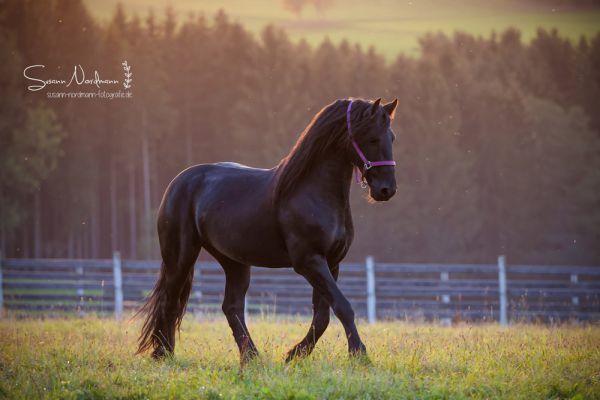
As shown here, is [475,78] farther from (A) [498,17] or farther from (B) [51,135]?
(B) [51,135]

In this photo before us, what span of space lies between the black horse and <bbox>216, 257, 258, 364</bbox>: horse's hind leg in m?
0.01

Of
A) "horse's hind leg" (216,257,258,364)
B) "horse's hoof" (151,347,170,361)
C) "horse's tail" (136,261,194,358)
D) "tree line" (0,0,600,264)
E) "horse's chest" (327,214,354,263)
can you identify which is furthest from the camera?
"tree line" (0,0,600,264)

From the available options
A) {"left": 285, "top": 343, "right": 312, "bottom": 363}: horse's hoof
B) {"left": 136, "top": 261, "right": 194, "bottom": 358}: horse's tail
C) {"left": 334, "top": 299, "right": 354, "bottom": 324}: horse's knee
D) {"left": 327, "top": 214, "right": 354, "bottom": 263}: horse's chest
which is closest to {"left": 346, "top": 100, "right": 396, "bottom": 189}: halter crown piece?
{"left": 327, "top": 214, "right": 354, "bottom": 263}: horse's chest

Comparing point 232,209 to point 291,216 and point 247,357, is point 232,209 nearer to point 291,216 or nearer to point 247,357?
point 291,216

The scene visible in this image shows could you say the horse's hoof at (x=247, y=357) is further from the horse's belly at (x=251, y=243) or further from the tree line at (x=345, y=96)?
the tree line at (x=345, y=96)

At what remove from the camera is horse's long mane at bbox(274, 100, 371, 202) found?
22.0 ft

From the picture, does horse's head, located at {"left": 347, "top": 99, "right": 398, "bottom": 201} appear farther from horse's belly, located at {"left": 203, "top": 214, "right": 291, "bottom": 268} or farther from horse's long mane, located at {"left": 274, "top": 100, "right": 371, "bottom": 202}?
horse's belly, located at {"left": 203, "top": 214, "right": 291, "bottom": 268}

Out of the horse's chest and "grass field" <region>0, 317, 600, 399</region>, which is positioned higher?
the horse's chest

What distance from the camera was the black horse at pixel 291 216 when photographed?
6477mm

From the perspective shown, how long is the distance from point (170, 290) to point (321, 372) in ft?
7.91

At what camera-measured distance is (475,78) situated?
42.9 metres

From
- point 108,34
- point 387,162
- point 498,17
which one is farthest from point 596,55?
point 387,162

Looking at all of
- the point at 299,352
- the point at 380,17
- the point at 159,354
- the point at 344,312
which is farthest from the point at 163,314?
the point at 380,17

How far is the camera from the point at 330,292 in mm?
6469
